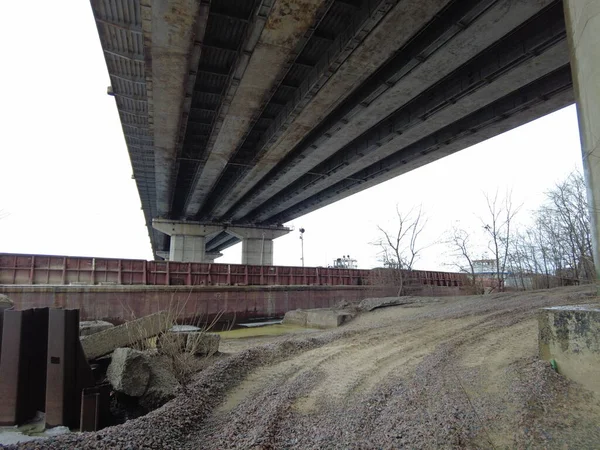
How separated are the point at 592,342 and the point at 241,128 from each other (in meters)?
18.8

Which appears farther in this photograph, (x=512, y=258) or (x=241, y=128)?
(x=512, y=258)

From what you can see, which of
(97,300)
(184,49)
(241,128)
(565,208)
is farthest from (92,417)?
(565,208)

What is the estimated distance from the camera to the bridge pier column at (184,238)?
137 ft

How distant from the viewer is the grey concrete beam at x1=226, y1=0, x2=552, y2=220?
11.9 meters

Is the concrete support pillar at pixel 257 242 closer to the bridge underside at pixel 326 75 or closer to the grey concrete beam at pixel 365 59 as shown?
the bridge underside at pixel 326 75

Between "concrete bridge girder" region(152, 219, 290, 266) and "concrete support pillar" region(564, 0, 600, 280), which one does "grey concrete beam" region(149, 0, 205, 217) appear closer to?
"concrete support pillar" region(564, 0, 600, 280)

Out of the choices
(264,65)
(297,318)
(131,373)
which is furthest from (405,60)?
(297,318)

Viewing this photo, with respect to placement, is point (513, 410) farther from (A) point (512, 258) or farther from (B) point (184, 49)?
(A) point (512, 258)

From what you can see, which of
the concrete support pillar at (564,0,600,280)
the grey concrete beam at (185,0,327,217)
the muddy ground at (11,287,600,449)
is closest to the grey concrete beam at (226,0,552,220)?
the grey concrete beam at (185,0,327,217)

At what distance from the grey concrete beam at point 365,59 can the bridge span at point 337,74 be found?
56 millimetres

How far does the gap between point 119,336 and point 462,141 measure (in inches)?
825

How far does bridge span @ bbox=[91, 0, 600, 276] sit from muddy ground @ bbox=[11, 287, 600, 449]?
9.99 ft

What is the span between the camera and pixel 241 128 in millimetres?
20500

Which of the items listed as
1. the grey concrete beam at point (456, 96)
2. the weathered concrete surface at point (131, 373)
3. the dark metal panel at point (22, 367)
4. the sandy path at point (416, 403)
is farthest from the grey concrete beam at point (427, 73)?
the dark metal panel at point (22, 367)
